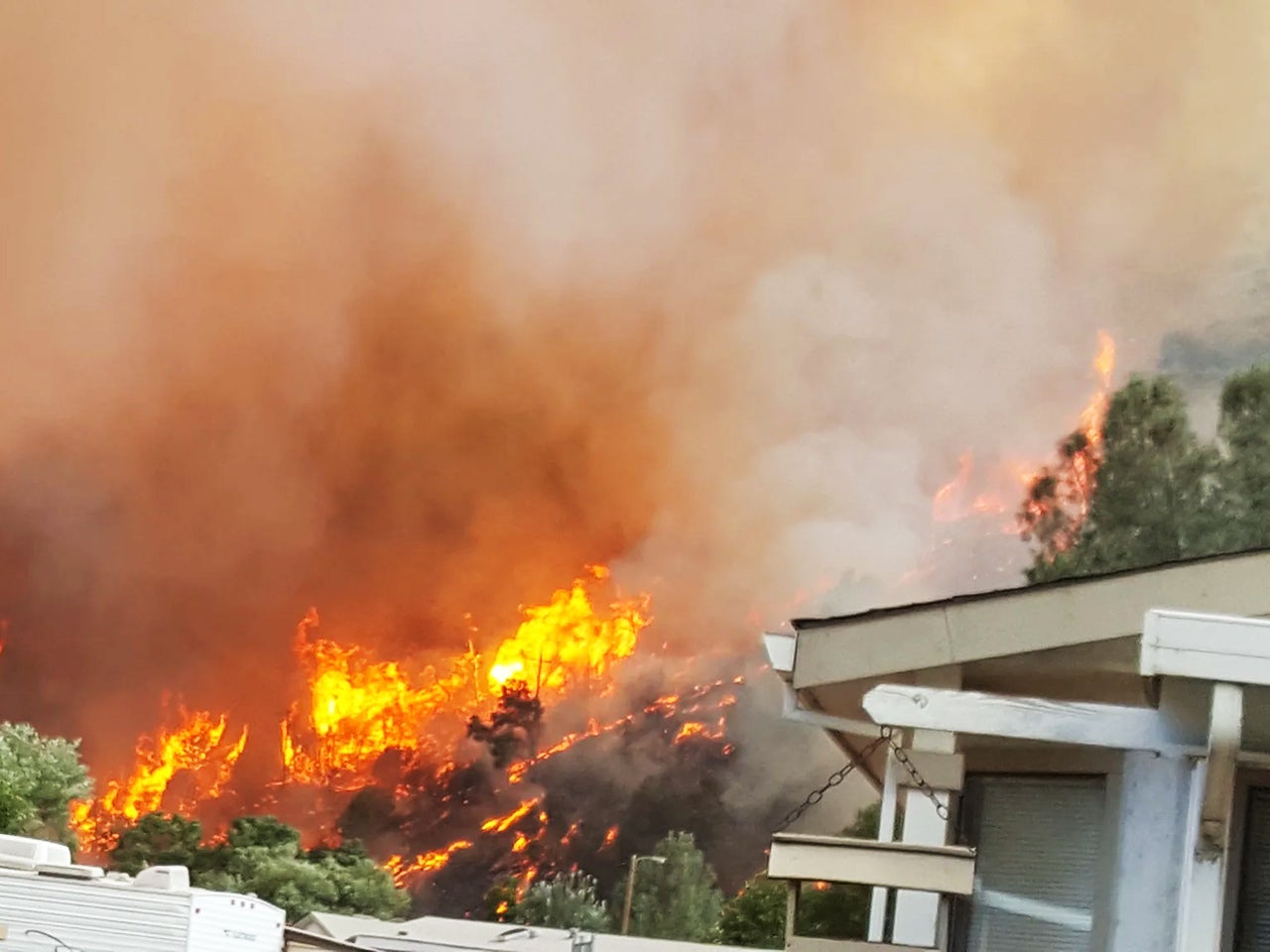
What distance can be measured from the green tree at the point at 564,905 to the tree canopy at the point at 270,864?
101 inches

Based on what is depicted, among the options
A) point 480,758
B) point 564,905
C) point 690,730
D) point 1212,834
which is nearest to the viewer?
point 1212,834

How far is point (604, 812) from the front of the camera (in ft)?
94.7

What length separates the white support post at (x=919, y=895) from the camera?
7.54m

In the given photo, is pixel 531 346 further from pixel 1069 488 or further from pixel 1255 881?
pixel 1255 881

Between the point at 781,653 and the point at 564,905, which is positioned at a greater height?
the point at 781,653

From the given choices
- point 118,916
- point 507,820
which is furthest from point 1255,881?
point 507,820

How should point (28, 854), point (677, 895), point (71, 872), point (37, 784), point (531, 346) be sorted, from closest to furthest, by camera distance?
point (71, 872), point (28, 854), point (37, 784), point (677, 895), point (531, 346)

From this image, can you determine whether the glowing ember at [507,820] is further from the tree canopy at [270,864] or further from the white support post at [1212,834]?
the white support post at [1212,834]

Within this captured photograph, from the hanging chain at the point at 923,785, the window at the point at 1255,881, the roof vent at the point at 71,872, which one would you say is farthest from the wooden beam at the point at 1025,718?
the roof vent at the point at 71,872

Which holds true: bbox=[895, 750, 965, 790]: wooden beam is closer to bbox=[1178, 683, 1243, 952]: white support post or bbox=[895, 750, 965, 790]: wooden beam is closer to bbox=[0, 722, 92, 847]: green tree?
bbox=[1178, 683, 1243, 952]: white support post

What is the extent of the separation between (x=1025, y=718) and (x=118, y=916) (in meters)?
4.27

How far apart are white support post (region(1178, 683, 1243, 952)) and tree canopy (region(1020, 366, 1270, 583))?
2069cm

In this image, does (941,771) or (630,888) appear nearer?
(941,771)

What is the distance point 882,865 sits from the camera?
6688 millimetres
